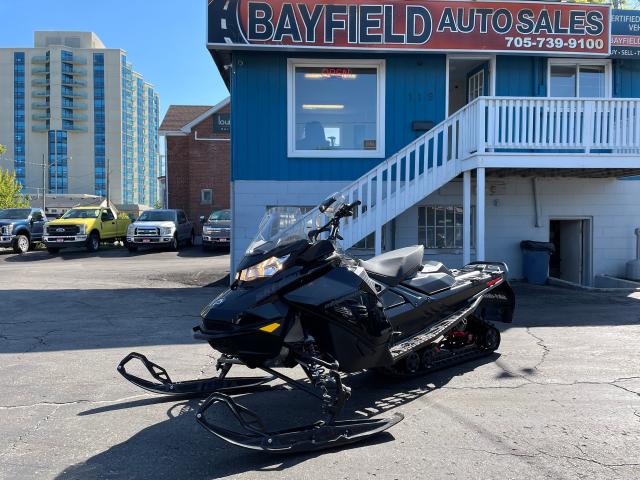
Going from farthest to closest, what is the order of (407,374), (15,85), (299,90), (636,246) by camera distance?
(15,85)
(636,246)
(299,90)
(407,374)

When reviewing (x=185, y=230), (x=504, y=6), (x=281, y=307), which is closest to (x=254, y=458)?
(x=281, y=307)

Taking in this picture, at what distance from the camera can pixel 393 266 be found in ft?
15.3

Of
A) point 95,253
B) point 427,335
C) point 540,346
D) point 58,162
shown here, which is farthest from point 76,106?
point 427,335

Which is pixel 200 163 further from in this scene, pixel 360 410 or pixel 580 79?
pixel 360 410

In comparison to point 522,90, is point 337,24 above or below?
above

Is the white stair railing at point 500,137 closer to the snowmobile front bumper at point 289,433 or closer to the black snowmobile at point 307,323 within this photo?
the black snowmobile at point 307,323

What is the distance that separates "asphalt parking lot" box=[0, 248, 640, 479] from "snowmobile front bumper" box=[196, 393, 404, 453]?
9cm

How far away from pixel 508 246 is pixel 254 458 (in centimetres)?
1006

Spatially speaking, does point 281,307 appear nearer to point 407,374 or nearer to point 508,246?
point 407,374

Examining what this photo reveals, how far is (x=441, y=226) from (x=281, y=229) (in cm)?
878

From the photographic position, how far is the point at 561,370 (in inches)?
218

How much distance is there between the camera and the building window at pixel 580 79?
1248 cm

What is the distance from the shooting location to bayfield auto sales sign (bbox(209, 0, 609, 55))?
10.9m

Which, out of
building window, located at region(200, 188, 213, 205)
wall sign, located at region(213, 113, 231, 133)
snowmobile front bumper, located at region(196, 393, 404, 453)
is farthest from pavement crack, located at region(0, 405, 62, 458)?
wall sign, located at region(213, 113, 231, 133)
